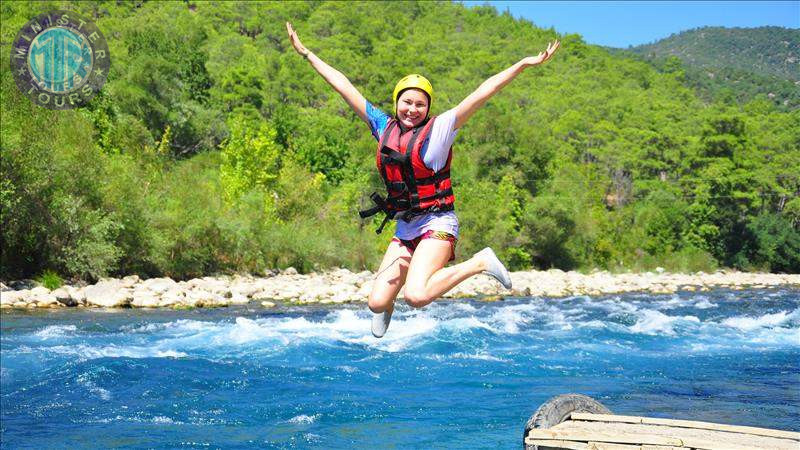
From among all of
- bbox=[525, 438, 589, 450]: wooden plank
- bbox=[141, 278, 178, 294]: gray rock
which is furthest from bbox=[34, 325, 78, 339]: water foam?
bbox=[525, 438, 589, 450]: wooden plank

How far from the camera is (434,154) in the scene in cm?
610

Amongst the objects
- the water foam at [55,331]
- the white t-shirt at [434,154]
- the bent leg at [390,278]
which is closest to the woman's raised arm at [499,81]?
the white t-shirt at [434,154]

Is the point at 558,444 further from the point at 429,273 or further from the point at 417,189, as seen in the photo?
the point at 417,189

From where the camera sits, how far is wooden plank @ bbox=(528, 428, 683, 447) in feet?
17.5

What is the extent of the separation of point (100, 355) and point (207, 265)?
1503cm

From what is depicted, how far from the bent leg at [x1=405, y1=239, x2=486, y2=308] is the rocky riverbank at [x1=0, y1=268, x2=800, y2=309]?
17051 mm

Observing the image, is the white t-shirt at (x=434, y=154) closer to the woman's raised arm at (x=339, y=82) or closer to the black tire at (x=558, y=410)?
the woman's raised arm at (x=339, y=82)

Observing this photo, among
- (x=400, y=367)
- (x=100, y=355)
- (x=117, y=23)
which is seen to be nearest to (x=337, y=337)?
(x=400, y=367)

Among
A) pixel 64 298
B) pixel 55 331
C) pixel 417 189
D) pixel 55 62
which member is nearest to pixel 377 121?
pixel 417 189

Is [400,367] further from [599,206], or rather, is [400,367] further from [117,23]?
[117,23]

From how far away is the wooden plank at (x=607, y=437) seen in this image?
5.33 meters

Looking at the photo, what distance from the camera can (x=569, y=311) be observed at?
22656mm

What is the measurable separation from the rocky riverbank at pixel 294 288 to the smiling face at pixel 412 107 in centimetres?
1721

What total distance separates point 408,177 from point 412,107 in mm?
542
